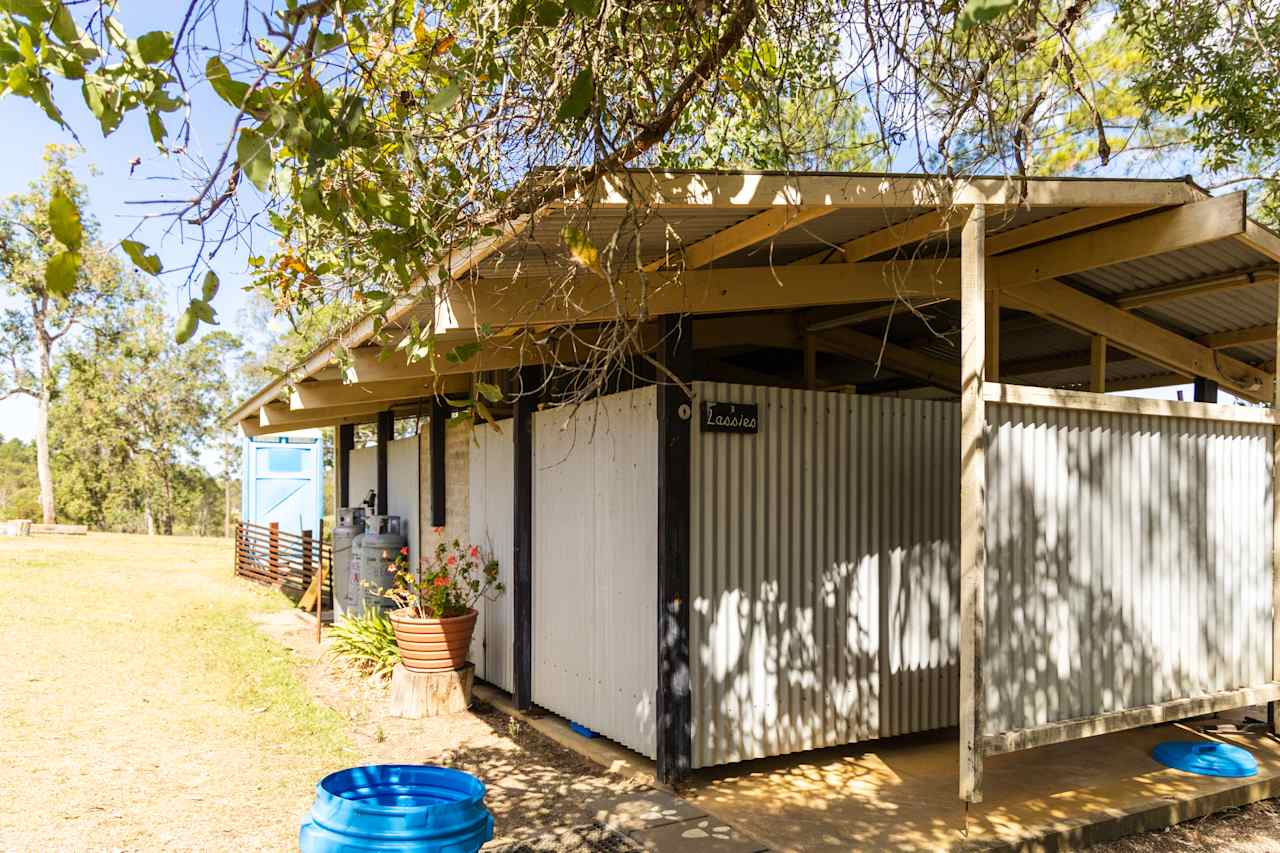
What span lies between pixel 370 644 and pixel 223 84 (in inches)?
262

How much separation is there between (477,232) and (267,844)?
294cm

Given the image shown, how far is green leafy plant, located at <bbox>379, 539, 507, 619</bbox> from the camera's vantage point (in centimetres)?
696

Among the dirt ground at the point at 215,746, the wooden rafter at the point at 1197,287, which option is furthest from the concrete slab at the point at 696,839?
the wooden rafter at the point at 1197,287

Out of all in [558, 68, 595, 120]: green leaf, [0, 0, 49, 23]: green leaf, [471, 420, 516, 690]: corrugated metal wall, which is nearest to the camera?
[0, 0, 49, 23]: green leaf

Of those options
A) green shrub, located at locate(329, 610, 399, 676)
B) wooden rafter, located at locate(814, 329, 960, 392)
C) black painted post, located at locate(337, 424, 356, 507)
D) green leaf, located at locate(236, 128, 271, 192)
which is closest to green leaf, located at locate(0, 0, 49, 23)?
green leaf, located at locate(236, 128, 271, 192)

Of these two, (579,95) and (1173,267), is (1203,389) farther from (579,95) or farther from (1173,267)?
(579,95)

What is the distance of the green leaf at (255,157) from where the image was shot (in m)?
1.92

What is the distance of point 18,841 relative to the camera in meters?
4.25

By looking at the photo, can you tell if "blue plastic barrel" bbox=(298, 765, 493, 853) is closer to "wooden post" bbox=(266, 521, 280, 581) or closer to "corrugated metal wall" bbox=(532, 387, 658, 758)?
"corrugated metal wall" bbox=(532, 387, 658, 758)

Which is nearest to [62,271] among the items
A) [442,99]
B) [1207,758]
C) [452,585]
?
[442,99]

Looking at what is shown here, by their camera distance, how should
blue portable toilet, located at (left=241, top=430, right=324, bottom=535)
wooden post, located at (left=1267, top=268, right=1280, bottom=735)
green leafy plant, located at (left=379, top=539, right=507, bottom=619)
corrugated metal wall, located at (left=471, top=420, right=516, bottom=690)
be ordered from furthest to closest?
1. blue portable toilet, located at (left=241, top=430, right=324, bottom=535)
2. corrugated metal wall, located at (left=471, top=420, right=516, bottom=690)
3. green leafy plant, located at (left=379, top=539, right=507, bottom=619)
4. wooden post, located at (left=1267, top=268, right=1280, bottom=735)

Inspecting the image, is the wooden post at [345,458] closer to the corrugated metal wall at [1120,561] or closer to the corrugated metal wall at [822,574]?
the corrugated metal wall at [822,574]

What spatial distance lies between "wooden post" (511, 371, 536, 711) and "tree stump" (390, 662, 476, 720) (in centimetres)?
43

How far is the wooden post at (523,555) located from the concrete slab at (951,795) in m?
1.90
